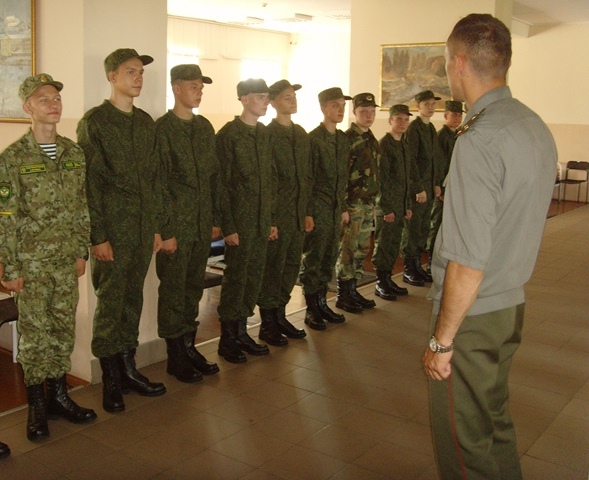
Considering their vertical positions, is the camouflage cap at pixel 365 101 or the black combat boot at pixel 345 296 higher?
the camouflage cap at pixel 365 101

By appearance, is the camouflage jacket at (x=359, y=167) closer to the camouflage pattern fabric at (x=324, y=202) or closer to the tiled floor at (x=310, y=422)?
the camouflage pattern fabric at (x=324, y=202)

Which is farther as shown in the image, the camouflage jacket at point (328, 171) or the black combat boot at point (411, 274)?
the black combat boot at point (411, 274)

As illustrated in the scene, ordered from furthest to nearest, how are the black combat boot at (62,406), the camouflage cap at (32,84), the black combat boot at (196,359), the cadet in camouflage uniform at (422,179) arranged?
the cadet in camouflage uniform at (422,179), the black combat boot at (196,359), the black combat boot at (62,406), the camouflage cap at (32,84)

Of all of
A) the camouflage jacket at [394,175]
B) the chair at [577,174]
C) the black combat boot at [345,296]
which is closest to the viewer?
the black combat boot at [345,296]

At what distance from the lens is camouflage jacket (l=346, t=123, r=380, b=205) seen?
5207mm

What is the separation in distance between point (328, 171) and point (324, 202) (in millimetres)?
229

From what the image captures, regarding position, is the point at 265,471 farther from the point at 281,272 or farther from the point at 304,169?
the point at 304,169

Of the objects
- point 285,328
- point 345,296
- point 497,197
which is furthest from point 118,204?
point 345,296

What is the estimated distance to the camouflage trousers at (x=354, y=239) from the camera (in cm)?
527

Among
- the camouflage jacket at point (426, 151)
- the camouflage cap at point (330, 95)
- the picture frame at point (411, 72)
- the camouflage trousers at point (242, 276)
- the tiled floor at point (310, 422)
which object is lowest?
the tiled floor at point (310, 422)

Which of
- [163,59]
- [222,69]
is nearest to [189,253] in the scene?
[163,59]

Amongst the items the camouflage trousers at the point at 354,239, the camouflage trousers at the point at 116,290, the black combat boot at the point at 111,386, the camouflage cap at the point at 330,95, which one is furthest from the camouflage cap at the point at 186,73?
the camouflage trousers at the point at 354,239

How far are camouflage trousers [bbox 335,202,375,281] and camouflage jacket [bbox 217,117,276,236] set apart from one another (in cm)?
129

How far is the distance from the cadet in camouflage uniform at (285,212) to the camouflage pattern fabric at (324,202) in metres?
0.19
